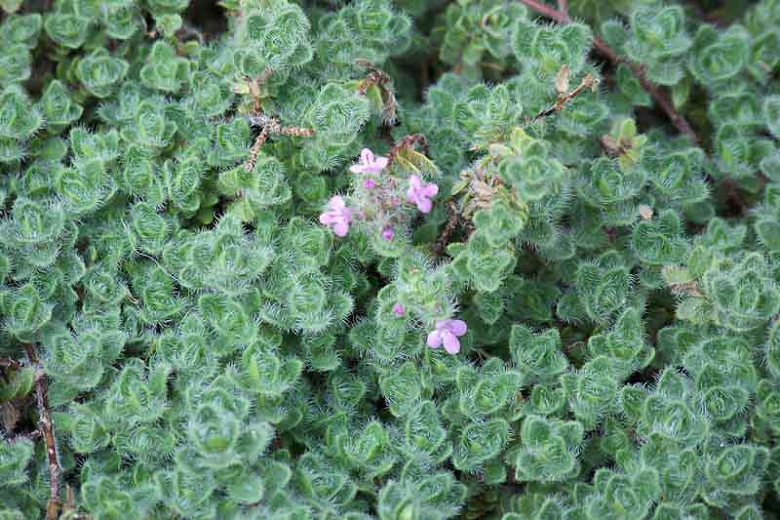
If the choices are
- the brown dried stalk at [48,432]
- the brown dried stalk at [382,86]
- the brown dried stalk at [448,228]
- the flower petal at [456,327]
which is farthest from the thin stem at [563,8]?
the brown dried stalk at [48,432]

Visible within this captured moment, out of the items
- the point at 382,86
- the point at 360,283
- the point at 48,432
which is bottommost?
the point at 48,432

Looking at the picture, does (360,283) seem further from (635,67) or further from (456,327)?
(635,67)

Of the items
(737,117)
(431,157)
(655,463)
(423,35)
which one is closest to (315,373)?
(431,157)

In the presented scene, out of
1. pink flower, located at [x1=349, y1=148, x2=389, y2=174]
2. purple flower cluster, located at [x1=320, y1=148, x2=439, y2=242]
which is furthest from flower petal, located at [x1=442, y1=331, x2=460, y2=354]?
pink flower, located at [x1=349, y1=148, x2=389, y2=174]

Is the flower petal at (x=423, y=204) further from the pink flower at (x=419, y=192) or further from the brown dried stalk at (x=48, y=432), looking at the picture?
the brown dried stalk at (x=48, y=432)

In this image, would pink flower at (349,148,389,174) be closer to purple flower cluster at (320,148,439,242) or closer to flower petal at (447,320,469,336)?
purple flower cluster at (320,148,439,242)

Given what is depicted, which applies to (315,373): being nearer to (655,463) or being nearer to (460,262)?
(460,262)

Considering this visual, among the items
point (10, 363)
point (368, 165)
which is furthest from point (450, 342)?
point (10, 363)
